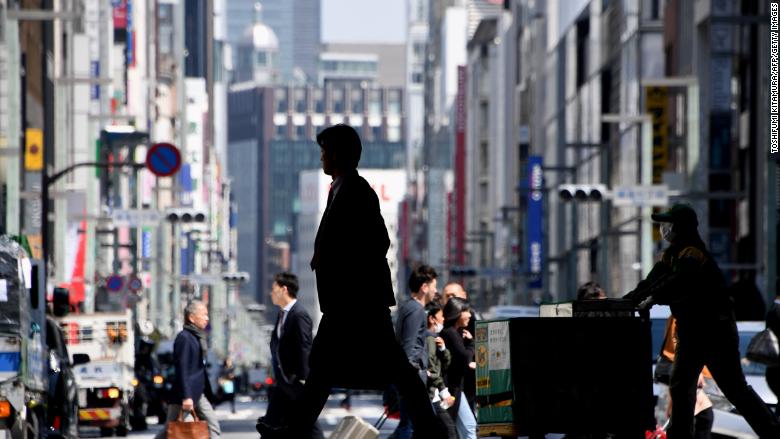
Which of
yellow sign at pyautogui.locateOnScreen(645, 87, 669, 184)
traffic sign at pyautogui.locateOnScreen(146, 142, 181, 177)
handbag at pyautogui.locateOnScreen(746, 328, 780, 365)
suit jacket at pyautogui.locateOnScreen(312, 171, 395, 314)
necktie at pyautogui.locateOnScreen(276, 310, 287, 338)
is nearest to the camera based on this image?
suit jacket at pyautogui.locateOnScreen(312, 171, 395, 314)

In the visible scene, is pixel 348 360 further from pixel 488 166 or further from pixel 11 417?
pixel 488 166

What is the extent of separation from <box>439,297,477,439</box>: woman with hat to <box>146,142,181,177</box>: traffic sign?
27.6m

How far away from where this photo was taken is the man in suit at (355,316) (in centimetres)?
884

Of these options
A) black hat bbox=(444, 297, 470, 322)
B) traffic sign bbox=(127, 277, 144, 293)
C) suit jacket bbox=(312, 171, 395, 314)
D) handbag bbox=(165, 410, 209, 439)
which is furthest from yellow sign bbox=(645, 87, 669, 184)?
suit jacket bbox=(312, 171, 395, 314)

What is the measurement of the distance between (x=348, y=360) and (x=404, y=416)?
4818 millimetres

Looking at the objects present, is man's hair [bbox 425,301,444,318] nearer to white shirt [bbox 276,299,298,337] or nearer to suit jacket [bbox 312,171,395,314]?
white shirt [bbox 276,299,298,337]

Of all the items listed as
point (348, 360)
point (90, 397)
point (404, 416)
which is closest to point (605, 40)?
point (90, 397)

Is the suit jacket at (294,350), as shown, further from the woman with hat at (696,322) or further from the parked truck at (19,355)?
the woman with hat at (696,322)

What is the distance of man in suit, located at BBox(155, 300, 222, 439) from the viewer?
15828 mm

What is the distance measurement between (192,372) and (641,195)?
26.9 metres

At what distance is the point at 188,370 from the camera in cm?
1588

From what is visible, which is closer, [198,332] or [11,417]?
[11,417]

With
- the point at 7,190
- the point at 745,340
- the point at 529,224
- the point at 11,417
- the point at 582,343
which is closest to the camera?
the point at 582,343

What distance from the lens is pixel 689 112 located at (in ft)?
148
